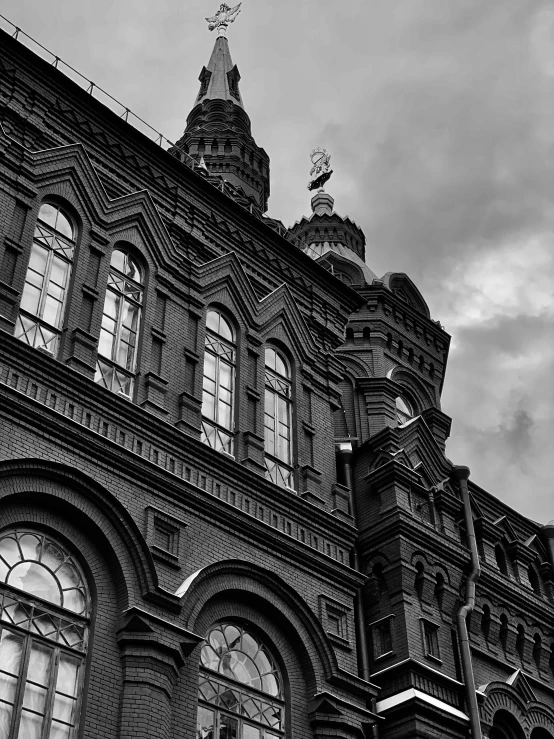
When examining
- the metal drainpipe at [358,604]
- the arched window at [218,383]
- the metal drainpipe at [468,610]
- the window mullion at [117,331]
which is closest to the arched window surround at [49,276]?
the window mullion at [117,331]

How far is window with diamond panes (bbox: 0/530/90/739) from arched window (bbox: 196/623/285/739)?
1.93 meters

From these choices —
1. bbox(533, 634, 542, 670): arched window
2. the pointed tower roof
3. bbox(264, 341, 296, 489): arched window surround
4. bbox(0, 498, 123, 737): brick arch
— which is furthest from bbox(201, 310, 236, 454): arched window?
the pointed tower roof

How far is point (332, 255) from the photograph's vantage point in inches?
1096

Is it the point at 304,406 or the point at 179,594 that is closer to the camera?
the point at 179,594

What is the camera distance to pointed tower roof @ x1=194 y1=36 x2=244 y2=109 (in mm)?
34844

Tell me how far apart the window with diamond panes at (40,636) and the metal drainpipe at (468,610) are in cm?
684

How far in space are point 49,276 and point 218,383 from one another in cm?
319

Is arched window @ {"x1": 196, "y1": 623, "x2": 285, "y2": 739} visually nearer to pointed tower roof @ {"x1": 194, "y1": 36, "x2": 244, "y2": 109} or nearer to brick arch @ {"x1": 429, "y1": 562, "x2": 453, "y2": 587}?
brick arch @ {"x1": 429, "y1": 562, "x2": 453, "y2": 587}

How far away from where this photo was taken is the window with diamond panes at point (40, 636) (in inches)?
449

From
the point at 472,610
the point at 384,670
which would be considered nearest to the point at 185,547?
the point at 384,670

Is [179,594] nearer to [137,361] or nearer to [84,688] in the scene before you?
[84,688]

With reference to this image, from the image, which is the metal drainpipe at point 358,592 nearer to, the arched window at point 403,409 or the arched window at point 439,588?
the arched window at point 439,588

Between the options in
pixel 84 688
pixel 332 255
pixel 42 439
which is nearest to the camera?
pixel 84 688

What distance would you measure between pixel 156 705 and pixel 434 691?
5.62 metres
